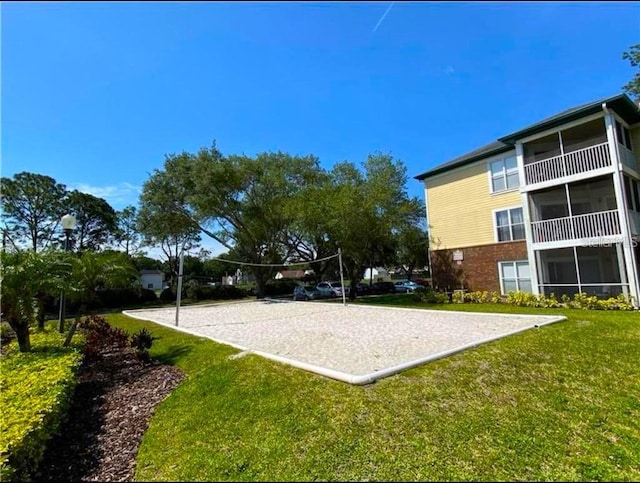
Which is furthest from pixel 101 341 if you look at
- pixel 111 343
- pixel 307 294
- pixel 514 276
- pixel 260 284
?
pixel 260 284

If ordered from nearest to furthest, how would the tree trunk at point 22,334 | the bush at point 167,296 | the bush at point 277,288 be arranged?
the tree trunk at point 22,334, the bush at point 167,296, the bush at point 277,288

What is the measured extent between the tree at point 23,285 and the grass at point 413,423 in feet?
11.0

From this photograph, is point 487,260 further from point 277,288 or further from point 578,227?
point 277,288

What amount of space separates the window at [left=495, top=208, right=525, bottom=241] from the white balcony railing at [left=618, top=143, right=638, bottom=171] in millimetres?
4030

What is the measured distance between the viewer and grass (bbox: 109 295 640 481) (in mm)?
3389

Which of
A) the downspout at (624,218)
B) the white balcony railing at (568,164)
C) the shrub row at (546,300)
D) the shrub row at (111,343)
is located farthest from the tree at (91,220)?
the downspout at (624,218)

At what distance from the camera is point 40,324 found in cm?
1081

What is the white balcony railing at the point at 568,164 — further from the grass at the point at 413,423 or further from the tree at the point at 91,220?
the tree at the point at 91,220

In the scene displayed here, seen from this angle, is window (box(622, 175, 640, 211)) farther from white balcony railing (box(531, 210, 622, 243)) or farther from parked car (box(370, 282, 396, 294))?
parked car (box(370, 282, 396, 294))

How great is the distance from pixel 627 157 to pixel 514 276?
6429 millimetres

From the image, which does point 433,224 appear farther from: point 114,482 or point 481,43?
point 114,482

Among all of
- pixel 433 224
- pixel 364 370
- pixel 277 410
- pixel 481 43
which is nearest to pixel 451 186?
pixel 433 224

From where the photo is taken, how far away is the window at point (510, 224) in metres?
16.1

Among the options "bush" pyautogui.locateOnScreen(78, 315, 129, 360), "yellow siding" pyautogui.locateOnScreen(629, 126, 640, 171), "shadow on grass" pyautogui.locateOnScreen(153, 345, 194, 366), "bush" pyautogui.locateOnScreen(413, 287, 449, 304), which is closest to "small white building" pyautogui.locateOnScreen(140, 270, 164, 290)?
"bush" pyautogui.locateOnScreen(413, 287, 449, 304)
